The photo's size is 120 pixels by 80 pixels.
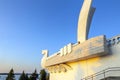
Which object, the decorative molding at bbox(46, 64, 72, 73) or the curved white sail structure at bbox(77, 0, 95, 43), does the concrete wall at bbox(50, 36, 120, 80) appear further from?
the curved white sail structure at bbox(77, 0, 95, 43)

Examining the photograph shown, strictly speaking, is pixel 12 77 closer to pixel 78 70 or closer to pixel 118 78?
pixel 78 70

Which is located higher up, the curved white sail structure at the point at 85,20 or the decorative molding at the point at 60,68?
the curved white sail structure at the point at 85,20

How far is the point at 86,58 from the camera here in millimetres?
15297

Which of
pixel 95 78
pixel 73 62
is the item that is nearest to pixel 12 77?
pixel 73 62

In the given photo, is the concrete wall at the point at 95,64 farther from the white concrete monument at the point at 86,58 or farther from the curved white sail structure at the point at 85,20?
the curved white sail structure at the point at 85,20

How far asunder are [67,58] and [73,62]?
71cm

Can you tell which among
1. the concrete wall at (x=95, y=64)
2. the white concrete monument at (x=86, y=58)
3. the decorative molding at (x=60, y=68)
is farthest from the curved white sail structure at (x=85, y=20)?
the decorative molding at (x=60, y=68)

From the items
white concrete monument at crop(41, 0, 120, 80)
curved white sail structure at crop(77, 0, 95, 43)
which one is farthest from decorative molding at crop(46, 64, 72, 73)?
curved white sail structure at crop(77, 0, 95, 43)

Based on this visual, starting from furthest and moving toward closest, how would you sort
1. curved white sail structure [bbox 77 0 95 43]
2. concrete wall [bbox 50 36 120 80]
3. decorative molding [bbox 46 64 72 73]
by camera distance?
decorative molding [bbox 46 64 72 73] → curved white sail structure [bbox 77 0 95 43] → concrete wall [bbox 50 36 120 80]

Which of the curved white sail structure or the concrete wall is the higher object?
the curved white sail structure

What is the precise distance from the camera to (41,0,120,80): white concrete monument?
13.3 meters

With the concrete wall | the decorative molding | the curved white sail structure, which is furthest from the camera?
the decorative molding

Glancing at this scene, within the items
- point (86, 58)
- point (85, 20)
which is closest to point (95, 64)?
point (86, 58)

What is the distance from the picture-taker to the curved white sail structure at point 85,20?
56.5 ft
